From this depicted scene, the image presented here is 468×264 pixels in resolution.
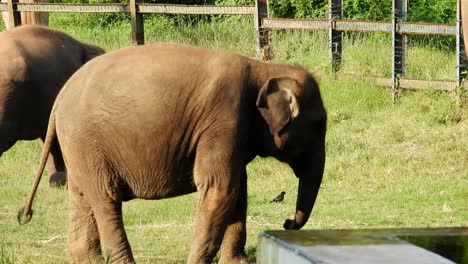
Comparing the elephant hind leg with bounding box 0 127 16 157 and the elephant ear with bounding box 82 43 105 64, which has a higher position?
the elephant ear with bounding box 82 43 105 64

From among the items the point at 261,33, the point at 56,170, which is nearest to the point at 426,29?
the point at 261,33

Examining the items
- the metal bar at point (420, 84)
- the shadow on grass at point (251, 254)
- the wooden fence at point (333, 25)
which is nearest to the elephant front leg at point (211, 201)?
the shadow on grass at point (251, 254)

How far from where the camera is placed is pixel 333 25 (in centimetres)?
1535

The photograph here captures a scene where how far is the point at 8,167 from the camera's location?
44.8 feet

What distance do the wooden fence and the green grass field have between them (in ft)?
0.79

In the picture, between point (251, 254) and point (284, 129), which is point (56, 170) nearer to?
point (251, 254)

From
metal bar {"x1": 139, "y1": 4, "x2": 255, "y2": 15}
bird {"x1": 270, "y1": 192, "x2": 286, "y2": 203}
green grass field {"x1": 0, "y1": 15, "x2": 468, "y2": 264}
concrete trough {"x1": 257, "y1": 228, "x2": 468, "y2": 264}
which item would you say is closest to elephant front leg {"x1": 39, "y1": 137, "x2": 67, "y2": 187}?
green grass field {"x1": 0, "y1": 15, "x2": 468, "y2": 264}

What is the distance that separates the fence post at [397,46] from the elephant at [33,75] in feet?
13.5

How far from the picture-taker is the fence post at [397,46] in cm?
1468

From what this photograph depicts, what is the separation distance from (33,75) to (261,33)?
16.7 ft

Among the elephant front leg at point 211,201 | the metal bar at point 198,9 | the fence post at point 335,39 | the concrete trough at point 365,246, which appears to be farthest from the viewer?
the metal bar at point 198,9

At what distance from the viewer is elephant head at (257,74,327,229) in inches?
303

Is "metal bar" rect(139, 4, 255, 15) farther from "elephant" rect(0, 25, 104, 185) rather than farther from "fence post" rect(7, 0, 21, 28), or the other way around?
"elephant" rect(0, 25, 104, 185)

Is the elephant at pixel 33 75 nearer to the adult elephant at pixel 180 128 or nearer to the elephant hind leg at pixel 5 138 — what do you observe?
the elephant hind leg at pixel 5 138
